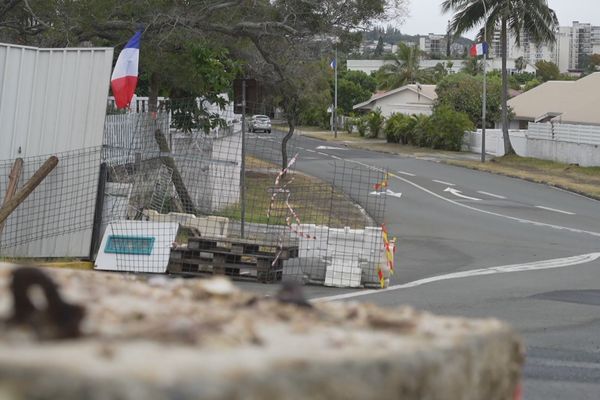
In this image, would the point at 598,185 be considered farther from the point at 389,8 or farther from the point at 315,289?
the point at 315,289

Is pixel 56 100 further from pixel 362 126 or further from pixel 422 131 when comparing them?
pixel 362 126

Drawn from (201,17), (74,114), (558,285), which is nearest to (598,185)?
(201,17)

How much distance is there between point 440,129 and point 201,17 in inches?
1411

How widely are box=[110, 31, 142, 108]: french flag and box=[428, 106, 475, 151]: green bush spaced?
137 ft

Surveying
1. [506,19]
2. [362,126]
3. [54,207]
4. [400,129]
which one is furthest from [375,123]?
[54,207]

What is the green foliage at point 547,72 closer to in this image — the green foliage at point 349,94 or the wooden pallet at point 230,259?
the green foliage at point 349,94

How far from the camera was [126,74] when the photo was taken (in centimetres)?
1461

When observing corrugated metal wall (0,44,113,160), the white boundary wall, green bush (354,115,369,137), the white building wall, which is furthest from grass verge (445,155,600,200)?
the white building wall

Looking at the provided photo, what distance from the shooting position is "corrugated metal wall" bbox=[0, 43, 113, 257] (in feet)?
44.5

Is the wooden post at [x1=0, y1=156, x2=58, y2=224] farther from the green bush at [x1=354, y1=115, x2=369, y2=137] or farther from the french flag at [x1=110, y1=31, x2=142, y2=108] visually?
the green bush at [x1=354, y1=115, x2=369, y2=137]

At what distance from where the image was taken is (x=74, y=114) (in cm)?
1384

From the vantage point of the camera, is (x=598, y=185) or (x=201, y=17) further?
(x=598, y=185)

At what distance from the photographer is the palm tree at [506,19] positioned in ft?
155

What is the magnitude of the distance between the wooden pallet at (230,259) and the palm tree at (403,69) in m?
84.3
